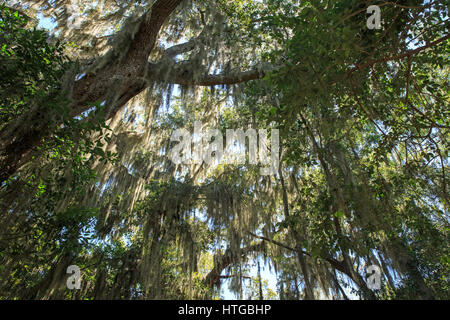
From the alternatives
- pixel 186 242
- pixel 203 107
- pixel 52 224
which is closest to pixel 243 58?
pixel 203 107

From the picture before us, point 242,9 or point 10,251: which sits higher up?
point 242,9

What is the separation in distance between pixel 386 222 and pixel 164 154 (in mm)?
5491

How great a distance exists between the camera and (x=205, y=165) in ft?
23.8

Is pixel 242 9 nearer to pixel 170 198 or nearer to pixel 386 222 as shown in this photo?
pixel 170 198

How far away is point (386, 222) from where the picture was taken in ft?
9.34

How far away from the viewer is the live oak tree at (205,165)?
261cm

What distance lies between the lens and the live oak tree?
261 cm

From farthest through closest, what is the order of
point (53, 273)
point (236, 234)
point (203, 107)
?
point (203, 107) → point (236, 234) → point (53, 273)

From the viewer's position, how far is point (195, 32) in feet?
19.1
